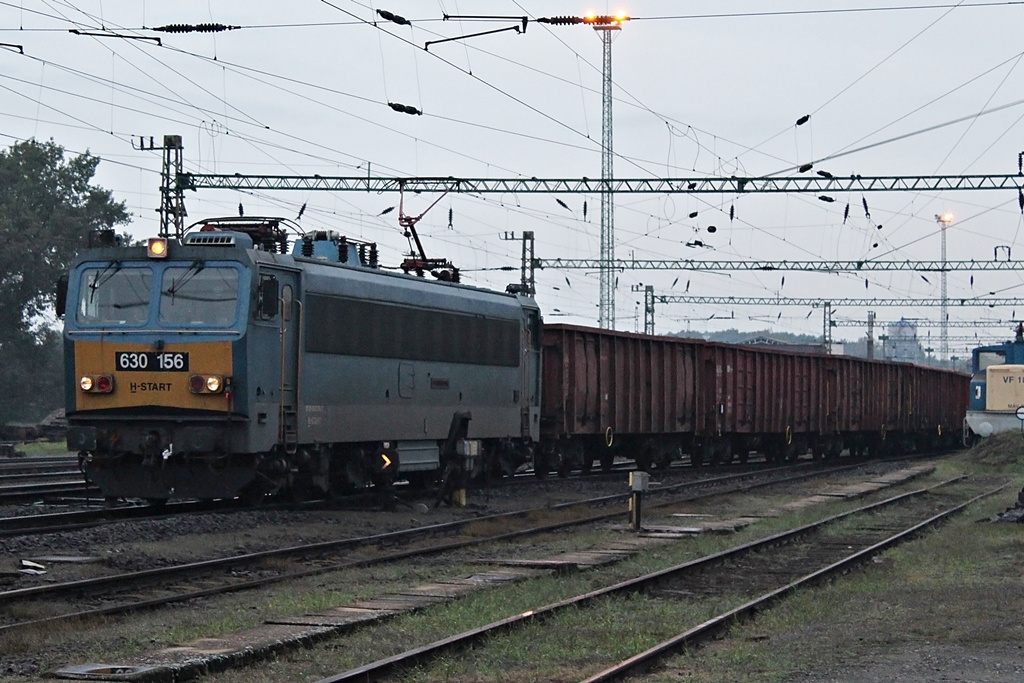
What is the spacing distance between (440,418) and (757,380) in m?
18.0

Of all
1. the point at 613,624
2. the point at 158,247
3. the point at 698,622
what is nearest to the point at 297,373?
the point at 158,247

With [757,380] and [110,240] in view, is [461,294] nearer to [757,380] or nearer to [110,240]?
[110,240]

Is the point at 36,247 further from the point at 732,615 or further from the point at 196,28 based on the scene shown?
the point at 732,615

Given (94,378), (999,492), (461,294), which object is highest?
(461,294)

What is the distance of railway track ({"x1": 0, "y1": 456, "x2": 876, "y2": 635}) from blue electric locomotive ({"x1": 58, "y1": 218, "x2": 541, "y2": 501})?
212 centimetres

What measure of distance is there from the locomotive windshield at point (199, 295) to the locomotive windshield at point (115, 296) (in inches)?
11.4

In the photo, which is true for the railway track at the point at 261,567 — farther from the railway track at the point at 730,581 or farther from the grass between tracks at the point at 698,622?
the railway track at the point at 730,581

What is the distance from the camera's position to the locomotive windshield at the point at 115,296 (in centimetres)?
1762

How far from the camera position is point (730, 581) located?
585 inches

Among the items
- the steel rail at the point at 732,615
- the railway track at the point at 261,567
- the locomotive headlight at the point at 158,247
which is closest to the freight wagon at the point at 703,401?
the railway track at the point at 261,567

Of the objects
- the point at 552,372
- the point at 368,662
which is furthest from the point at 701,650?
the point at 552,372

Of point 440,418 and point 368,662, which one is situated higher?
point 440,418

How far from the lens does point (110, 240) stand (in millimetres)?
18297

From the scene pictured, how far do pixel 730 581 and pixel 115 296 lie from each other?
343 inches
